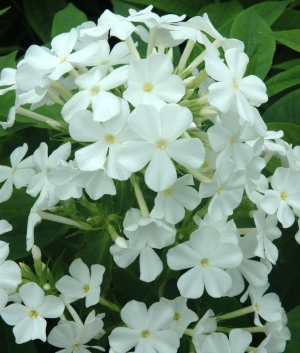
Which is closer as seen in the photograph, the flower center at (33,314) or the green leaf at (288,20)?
the flower center at (33,314)

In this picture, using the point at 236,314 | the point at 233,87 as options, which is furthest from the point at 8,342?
the point at 233,87

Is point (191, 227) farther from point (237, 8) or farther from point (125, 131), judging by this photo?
point (237, 8)

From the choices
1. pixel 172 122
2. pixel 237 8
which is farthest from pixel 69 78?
pixel 237 8

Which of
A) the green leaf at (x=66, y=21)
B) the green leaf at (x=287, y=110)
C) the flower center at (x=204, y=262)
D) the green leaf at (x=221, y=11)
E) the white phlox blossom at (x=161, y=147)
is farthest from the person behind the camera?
the green leaf at (x=221, y=11)

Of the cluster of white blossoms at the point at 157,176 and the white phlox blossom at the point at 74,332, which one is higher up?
the cluster of white blossoms at the point at 157,176

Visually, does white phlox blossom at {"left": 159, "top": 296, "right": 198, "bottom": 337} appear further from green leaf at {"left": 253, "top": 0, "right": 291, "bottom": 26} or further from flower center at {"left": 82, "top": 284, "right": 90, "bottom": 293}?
green leaf at {"left": 253, "top": 0, "right": 291, "bottom": 26}

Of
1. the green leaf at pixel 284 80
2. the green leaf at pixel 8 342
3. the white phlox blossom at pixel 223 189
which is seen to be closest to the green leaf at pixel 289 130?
the green leaf at pixel 284 80

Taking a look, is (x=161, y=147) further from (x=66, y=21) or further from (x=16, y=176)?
(x=66, y=21)

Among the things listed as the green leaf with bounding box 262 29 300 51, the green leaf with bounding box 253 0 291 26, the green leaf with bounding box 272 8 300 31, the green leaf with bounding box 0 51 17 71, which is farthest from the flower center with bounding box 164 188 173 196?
the green leaf with bounding box 272 8 300 31

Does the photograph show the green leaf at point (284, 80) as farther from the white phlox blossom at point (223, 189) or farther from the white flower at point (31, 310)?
the white flower at point (31, 310)
